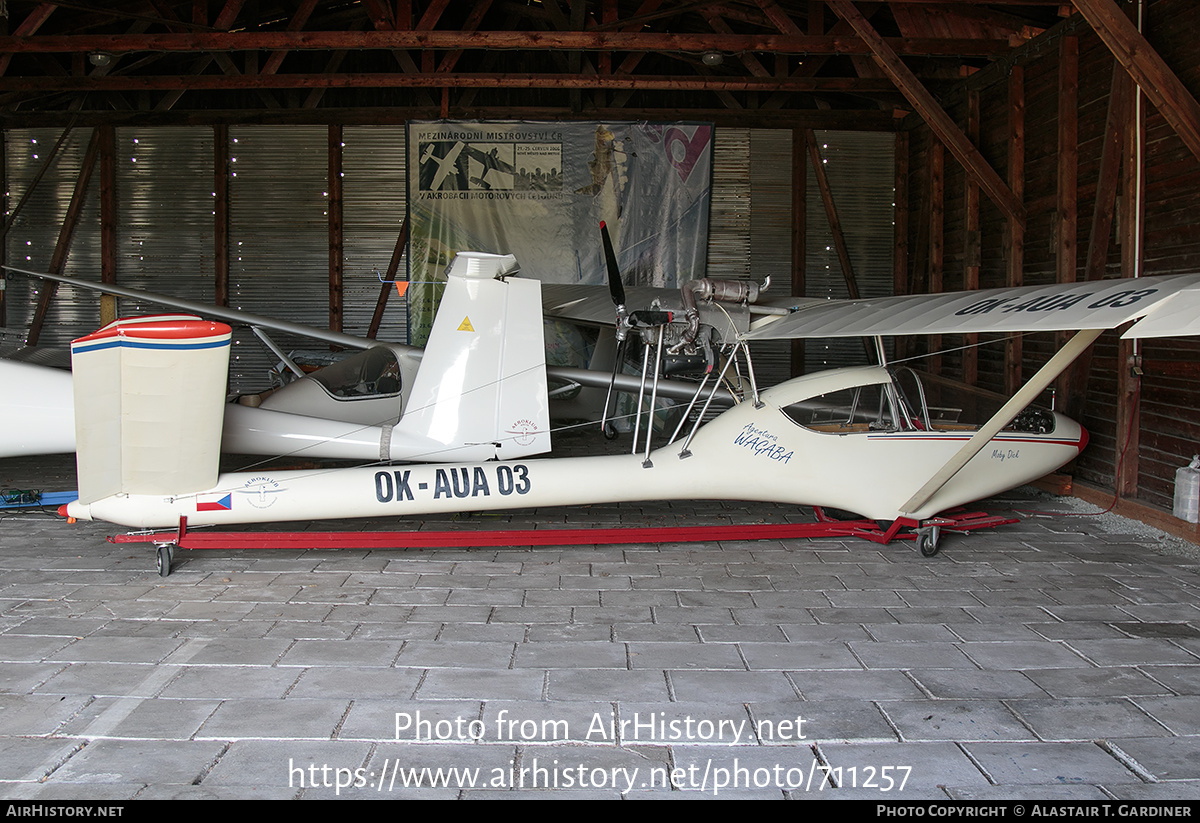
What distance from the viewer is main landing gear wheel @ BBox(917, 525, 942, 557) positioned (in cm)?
714

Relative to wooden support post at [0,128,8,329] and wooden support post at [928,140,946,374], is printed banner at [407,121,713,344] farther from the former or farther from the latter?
wooden support post at [0,128,8,329]

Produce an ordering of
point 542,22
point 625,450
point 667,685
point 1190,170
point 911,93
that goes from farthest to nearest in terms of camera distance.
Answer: point 542,22 → point 625,450 → point 911,93 → point 1190,170 → point 667,685

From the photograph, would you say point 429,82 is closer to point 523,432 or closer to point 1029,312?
point 523,432

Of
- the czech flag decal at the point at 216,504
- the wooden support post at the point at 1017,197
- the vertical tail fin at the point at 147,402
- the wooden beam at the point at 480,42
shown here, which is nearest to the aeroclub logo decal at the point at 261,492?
the czech flag decal at the point at 216,504

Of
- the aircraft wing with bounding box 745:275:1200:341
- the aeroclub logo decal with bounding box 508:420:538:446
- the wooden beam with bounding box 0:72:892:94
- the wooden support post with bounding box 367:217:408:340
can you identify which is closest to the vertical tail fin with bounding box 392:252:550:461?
the aeroclub logo decal with bounding box 508:420:538:446

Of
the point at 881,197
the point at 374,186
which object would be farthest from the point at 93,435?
the point at 881,197

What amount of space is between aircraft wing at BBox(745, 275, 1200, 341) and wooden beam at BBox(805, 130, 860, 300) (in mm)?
7762

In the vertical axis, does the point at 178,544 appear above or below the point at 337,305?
below

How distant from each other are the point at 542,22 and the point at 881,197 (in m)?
7.04

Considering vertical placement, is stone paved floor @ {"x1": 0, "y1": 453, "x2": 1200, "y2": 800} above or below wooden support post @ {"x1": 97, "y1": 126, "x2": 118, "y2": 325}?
below

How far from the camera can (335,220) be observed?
15.3 m

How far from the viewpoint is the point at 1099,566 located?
6.82 metres

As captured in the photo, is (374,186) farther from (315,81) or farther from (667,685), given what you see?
(667,685)

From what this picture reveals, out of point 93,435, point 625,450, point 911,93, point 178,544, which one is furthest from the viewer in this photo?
point 625,450
